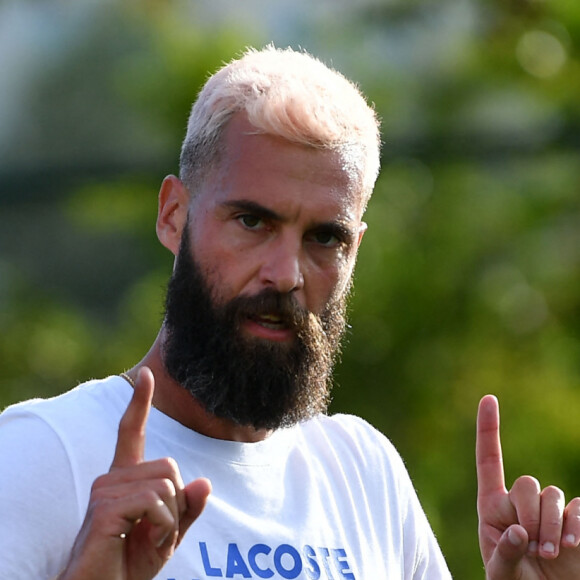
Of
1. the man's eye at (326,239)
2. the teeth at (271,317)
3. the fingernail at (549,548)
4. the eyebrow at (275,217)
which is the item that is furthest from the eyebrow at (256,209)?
the fingernail at (549,548)

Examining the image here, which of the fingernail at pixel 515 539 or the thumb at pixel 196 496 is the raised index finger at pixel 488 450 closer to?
the fingernail at pixel 515 539

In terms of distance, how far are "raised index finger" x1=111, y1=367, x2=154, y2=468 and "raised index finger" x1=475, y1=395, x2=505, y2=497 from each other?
0.89 m

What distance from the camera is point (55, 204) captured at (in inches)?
298

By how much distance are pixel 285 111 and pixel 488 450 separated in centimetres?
86

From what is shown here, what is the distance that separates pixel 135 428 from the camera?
2.34 m

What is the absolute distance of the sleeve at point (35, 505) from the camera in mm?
2424

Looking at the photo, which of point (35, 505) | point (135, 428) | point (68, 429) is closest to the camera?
point (135, 428)

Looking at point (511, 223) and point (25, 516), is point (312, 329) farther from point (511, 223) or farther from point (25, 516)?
point (511, 223)

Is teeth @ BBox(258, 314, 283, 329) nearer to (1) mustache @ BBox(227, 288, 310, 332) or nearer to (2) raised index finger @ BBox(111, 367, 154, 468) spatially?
(1) mustache @ BBox(227, 288, 310, 332)

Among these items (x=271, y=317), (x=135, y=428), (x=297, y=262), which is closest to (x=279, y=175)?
(x=297, y=262)

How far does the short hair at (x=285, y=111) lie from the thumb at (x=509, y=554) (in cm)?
85

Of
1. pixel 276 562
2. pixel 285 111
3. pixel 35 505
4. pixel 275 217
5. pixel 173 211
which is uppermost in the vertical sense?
pixel 285 111

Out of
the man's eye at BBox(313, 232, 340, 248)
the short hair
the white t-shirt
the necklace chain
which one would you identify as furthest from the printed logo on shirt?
the short hair

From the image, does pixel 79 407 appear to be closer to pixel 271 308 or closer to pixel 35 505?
pixel 35 505
